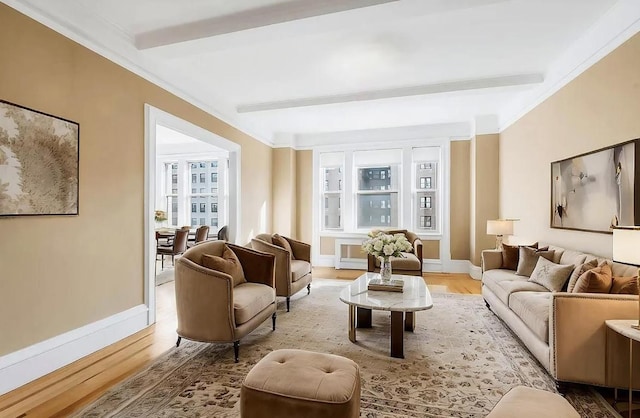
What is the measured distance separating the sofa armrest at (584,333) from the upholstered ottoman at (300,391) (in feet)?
4.78

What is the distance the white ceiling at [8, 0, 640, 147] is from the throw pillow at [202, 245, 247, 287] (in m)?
2.03

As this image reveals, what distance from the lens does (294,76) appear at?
4141 millimetres

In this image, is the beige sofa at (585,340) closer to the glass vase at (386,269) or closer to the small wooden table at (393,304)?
the small wooden table at (393,304)

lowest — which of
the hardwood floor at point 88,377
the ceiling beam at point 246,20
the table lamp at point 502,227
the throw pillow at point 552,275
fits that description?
the hardwood floor at point 88,377

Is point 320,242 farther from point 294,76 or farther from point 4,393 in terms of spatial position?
point 4,393

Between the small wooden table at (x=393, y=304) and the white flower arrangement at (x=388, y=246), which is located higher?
the white flower arrangement at (x=388, y=246)

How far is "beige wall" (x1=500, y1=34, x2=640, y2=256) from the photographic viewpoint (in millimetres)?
2740

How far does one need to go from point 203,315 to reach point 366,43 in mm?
3007

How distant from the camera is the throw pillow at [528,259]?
367 cm

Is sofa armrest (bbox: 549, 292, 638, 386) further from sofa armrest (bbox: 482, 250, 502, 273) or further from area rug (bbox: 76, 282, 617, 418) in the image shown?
sofa armrest (bbox: 482, 250, 502, 273)

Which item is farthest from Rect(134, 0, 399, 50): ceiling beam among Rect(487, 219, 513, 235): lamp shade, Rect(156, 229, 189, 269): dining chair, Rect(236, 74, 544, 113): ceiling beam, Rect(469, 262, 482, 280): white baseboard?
Rect(469, 262, 482, 280): white baseboard

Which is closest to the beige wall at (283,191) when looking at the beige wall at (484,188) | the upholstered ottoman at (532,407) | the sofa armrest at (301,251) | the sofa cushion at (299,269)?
the sofa armrest at (301,251)

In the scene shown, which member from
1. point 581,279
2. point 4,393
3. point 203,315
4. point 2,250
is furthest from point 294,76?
point 4,393

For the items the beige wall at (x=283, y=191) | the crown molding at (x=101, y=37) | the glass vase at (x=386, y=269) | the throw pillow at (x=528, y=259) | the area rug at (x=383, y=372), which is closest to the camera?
the area rug at (x=383, y=372)
